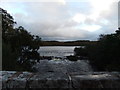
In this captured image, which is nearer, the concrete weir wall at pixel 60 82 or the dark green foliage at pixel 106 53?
the concrete weir wall at pixel 60 82

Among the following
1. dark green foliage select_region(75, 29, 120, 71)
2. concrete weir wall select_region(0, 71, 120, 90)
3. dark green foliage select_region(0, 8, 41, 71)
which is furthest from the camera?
dark green foliage select_region(75, 29, 120, 71)

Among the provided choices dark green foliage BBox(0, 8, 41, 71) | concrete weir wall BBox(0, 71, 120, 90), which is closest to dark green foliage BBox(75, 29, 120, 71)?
dark green foliage BBox(0, 8, 41, 71)

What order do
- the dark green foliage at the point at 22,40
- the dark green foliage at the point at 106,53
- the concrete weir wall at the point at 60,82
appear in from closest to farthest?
the concrete weir wall at the point at 60,82 < the dark green foliage at the point at 22,40 < the dark green foliage at the point at 106,53

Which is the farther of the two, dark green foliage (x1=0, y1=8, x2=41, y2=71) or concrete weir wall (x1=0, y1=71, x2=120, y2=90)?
dark green foliage (x1=0, y1=8, x2=41, y2=71)

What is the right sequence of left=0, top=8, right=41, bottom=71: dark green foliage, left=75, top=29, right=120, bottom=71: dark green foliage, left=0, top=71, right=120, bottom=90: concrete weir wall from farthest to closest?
left=75, top=29, right=120, bottom=71: dark green foliage, left=0, top=8, right=41, bottom=71: dark green foliage, left=0, top=71, right=120, bottom=90: concrete weir wall

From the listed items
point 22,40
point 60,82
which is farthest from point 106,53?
point 60,82

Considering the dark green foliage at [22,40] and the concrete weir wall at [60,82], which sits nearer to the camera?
the concrete weir wall at [60,82]

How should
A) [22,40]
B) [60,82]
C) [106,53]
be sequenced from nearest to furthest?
[60,82] < [22,40] < [106,53]

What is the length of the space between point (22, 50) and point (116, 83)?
28206mm

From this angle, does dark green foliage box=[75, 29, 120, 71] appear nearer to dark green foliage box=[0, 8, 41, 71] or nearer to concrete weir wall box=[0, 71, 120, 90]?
dark green foliage box=[0, 8, 41, 71]

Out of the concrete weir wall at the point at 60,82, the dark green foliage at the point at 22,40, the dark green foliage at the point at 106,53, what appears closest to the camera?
the concrete weir wall at the point at 60,82

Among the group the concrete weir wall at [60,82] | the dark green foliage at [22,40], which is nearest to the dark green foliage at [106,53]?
the dark green foliage at [22,40]

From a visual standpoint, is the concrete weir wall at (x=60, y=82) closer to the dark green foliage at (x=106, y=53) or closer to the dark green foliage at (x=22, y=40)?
the dark green foliage at (x=22, y=40)

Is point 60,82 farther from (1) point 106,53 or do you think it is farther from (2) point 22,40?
(1) point 106,53
